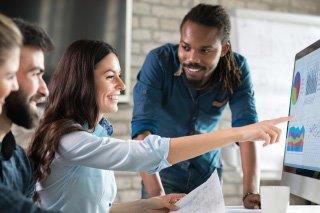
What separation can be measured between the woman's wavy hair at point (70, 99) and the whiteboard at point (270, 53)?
190 centimetres

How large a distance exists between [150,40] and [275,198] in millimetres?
1912

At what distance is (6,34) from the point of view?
72 centimetres

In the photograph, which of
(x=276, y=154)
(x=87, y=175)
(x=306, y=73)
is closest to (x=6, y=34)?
(x=87, y=175)

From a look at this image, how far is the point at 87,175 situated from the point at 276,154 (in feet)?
6.82

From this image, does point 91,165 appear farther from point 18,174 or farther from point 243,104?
point 243,104

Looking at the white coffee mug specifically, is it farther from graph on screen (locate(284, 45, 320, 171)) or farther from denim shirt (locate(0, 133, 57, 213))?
denim shirt (locate(0, 133, 57, 213))

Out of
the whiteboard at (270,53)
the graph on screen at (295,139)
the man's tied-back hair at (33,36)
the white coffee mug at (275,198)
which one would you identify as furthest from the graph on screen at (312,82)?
the whiteboard at (270,53)

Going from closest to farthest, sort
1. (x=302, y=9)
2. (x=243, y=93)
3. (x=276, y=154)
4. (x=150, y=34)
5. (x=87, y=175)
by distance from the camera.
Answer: (x=87, y=175) < (x=243, y=93) < (x=150, y=34) < (x=276, y=154) < (x=302, y=9)

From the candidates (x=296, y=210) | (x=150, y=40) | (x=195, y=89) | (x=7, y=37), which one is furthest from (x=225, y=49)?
(x=150, y=40)

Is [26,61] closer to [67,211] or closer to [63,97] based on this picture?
[63,97]

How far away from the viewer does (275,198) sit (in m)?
0.99

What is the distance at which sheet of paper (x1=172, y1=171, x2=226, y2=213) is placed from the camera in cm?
94

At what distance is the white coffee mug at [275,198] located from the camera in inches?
38.8

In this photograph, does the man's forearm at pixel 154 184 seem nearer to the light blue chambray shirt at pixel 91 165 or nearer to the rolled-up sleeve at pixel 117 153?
the light blue chambray shirt at pixel 91 165
